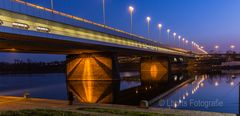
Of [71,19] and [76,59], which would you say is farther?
[76,59]

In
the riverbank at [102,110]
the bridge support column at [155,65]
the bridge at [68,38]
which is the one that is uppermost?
the bridge at [68,38]

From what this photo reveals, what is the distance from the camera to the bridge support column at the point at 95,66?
236 feet

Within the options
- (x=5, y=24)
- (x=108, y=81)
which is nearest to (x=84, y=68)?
(x=108, y=81)

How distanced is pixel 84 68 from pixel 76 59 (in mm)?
3314

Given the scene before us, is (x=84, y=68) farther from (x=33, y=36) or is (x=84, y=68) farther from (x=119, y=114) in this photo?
(x=119, y=114)

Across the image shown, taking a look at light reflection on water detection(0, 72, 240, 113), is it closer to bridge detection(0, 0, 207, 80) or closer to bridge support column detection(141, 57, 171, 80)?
bridge detection(0, 0, 207, 80)

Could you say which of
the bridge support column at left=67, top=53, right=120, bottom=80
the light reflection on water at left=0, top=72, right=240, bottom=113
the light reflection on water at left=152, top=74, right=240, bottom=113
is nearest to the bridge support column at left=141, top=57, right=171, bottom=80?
the bridge support column at left=67, top=53, right=120, bottom=80

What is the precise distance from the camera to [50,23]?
41812mm

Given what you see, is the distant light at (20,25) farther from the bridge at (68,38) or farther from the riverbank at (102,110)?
the riverbank at (102,110)

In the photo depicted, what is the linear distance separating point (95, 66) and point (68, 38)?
93.3 feet

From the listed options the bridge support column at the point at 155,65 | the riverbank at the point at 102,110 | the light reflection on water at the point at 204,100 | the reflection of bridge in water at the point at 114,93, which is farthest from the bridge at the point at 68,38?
the bridge support column at the point at 155,65

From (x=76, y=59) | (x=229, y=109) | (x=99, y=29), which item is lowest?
(x=229, y=109)

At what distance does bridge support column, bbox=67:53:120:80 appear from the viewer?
72062 millimetres

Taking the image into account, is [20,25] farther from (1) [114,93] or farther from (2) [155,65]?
(2) [155,65]
